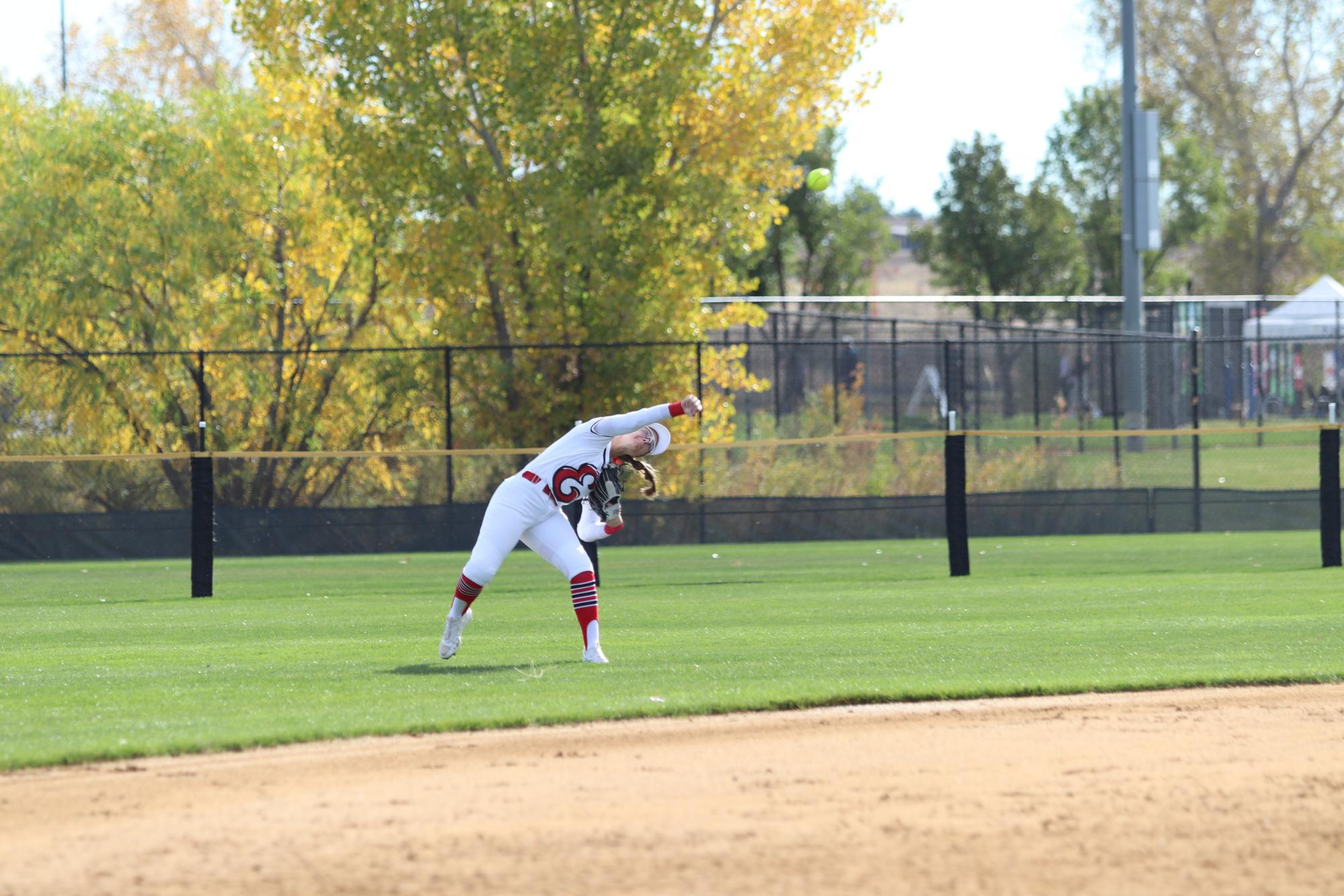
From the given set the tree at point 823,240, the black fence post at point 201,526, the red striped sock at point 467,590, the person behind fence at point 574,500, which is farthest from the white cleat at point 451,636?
the tree at point 823,240

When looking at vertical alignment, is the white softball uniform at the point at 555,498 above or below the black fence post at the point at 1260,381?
below

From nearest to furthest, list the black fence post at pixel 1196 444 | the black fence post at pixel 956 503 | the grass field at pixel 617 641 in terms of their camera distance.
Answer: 1. the grass field at pixel 617 641
2. the black fence post at pixel 956 503
3. the black fence post at pixel 1196 444

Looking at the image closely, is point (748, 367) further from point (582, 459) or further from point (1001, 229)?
point (582, 459)

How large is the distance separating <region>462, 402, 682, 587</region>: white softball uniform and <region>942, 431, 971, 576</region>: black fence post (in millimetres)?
7040

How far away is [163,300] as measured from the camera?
2509 centimetres

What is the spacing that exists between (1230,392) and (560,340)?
2333 centimetres

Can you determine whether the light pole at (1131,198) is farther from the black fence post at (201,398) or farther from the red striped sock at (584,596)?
the red striped sock at (584,596)

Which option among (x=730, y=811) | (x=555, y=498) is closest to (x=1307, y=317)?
(x=555, y=498)

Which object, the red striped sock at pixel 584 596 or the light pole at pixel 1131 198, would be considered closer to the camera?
the red striped sock at pixel 584 596

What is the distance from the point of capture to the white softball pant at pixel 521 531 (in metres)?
10.4

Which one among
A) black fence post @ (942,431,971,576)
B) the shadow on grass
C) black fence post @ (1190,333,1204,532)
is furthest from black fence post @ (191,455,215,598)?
black fence post @ (1190,333,1204,532)

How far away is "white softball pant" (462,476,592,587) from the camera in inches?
408

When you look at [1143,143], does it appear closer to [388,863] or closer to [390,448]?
[390,448]

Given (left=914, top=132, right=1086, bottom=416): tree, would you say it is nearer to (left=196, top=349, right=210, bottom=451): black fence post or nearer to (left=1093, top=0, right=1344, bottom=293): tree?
(left=1093, top=0, right=1344, bottom=293): tree
